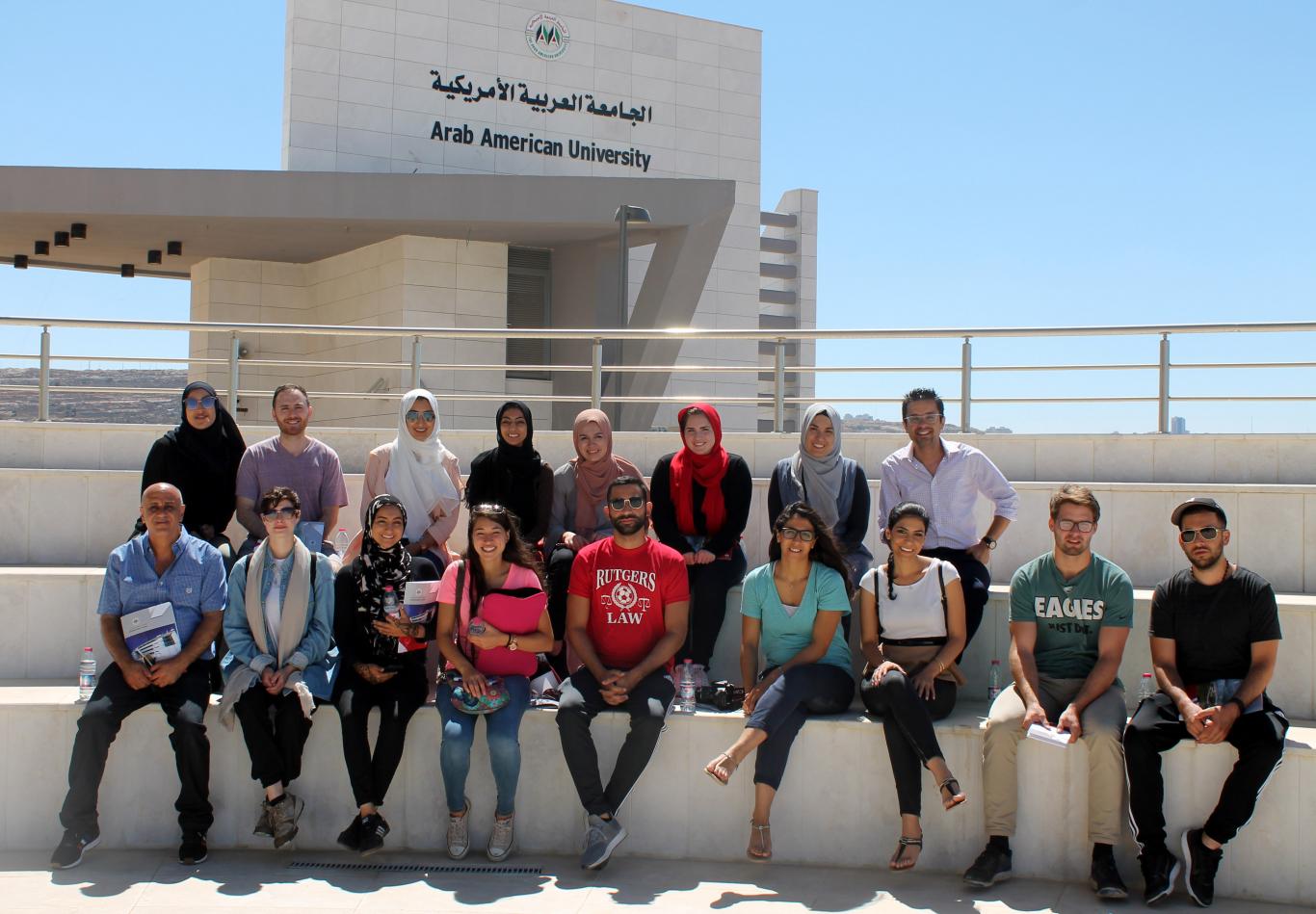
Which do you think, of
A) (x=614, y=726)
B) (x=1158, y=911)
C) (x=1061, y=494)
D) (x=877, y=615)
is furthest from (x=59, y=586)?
(x=1158, y=911)

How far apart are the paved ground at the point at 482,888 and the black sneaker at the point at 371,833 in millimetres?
89

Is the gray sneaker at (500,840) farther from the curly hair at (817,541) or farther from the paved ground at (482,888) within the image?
the curly hair at (817,541)

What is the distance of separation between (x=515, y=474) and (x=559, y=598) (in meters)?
0.88

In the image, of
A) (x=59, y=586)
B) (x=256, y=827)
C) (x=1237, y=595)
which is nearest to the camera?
(x=1237, y=595)

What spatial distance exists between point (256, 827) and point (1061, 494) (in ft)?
13.3

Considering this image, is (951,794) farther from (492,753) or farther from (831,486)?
(492,753)

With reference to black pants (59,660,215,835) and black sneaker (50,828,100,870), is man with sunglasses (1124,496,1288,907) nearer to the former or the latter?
black pants (59,660,215,835)

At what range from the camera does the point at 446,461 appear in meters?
6.92

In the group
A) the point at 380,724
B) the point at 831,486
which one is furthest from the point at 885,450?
the point at 380,724

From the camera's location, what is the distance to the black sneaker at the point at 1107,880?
190 inches

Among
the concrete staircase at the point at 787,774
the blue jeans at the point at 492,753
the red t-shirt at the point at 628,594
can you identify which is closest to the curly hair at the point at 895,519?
the concrete staircase at the point at 787,774

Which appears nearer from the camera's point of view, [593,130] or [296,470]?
[296,470]

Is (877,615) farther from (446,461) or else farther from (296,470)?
(296,470)

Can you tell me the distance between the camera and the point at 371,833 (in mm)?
5398
